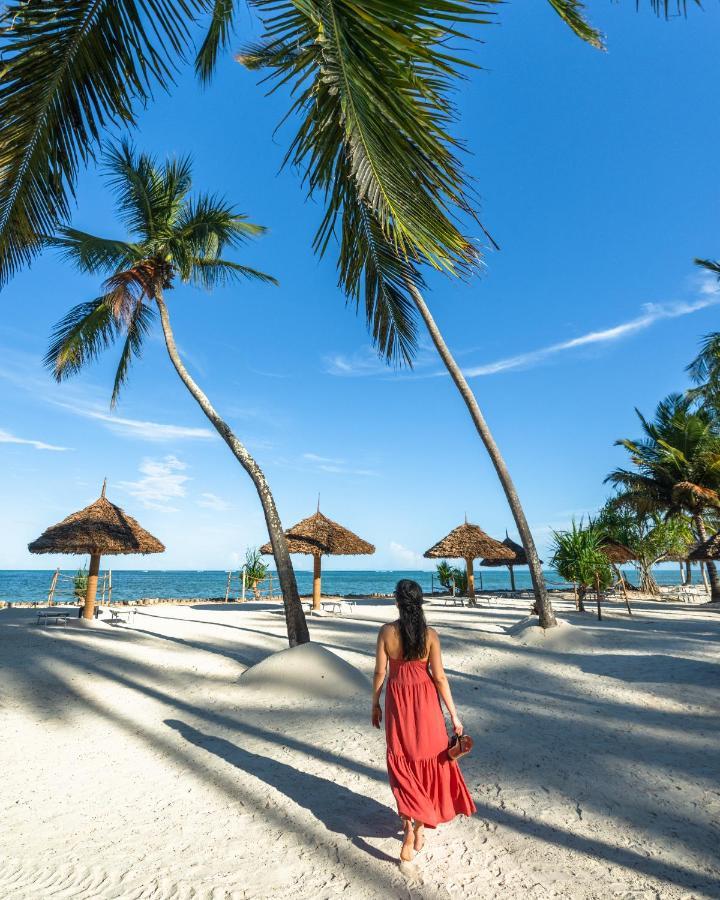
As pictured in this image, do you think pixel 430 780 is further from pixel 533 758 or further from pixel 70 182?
pixel 70 182

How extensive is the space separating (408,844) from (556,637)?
7491 mm

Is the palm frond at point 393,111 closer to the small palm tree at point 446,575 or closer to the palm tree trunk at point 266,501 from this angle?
the palm tree trunk at point 266,501

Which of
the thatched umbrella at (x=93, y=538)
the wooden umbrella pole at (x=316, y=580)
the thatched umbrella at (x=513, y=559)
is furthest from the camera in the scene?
the thatched umbrella at (x=513, y=559)

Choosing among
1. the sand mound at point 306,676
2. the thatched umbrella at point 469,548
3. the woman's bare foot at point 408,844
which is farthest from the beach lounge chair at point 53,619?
the thatched umbrella at point 469,548

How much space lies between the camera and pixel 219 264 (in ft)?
34.1

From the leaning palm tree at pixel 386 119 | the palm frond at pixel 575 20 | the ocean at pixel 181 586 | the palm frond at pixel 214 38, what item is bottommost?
the ocean at pixel 181 586

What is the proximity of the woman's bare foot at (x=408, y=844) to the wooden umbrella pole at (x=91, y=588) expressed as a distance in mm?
11772

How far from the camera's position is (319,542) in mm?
16391

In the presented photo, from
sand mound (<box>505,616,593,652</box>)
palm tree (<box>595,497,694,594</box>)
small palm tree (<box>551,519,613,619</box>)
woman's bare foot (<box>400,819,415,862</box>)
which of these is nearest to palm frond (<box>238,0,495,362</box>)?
woman's bare foot (<box>400,819,415,862</box>)

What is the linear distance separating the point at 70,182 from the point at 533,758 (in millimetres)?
5203

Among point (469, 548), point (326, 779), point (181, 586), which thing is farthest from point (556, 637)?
point (181, 586)

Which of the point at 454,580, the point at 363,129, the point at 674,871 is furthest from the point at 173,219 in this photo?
the point at 454,580

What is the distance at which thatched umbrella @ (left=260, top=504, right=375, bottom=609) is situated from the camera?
1620cm

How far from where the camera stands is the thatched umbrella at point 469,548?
19.0m
